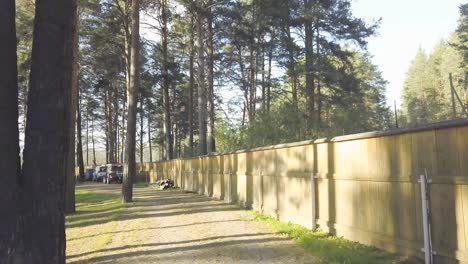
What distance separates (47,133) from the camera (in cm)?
548

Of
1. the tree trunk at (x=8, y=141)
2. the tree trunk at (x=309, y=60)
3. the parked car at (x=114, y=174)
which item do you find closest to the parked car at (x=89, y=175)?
the parked car at (x=114, y=174)

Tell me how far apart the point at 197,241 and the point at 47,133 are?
5.55 m

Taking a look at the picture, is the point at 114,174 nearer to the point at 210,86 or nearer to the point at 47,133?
the point at 210,86

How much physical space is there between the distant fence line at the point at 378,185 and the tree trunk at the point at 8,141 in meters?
4.95

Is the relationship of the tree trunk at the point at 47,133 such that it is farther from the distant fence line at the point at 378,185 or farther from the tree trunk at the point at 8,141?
the distant fence line at the point at 378,185

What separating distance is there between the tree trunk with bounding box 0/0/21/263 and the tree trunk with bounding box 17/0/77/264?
10cm

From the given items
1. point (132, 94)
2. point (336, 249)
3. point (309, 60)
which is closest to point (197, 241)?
point (336, 249)

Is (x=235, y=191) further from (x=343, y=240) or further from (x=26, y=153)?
(x=26, y=153)

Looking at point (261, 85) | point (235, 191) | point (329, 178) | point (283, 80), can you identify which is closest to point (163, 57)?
point (261, 85)

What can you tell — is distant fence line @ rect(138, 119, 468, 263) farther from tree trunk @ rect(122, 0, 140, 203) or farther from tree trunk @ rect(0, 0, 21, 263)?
tree trunk @ rect(122, 0, 140, 203)

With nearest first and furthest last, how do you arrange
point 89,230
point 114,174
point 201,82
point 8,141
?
point 8,141 < point 89,230 < point 201,82 < point 114,174

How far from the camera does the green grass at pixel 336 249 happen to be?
7.47 m

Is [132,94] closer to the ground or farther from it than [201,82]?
closer to the ground

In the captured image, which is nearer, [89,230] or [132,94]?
[89,230]
